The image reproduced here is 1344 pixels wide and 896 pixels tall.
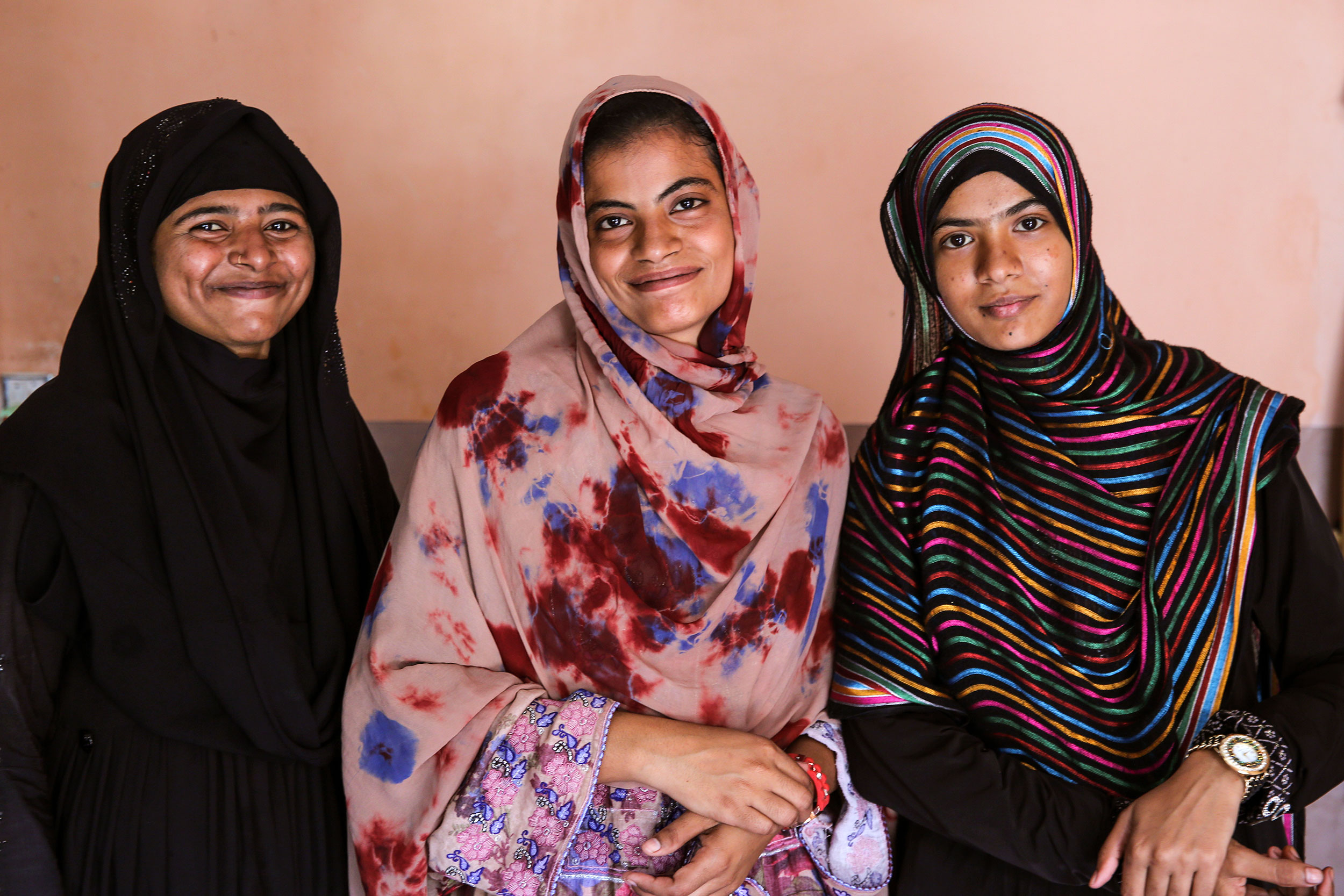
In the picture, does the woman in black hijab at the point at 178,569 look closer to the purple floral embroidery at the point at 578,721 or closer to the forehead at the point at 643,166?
the purple floral embroidery at the point at 578,721

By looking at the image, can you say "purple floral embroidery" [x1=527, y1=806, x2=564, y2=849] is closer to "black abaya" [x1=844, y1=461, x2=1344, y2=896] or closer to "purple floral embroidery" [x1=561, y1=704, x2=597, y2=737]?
"purple floral embroidery" [x1=561, y1=704, x2=597, y2=737]

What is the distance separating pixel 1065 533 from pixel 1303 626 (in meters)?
0.30

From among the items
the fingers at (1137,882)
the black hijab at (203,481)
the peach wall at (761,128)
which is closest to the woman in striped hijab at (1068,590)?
the fingers at (1137,882)

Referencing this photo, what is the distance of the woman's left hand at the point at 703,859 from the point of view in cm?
123

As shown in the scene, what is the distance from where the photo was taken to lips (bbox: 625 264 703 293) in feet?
4.55

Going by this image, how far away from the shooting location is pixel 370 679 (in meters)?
1.29

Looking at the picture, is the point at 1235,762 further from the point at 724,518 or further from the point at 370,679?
the point at 370,679

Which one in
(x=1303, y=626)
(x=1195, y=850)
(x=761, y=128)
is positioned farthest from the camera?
(x=761, y=128)

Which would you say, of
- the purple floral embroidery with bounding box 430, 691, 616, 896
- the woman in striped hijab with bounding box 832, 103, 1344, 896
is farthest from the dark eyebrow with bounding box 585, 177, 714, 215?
the purple floral embroidery with bounding box 430, 691, 616, 896

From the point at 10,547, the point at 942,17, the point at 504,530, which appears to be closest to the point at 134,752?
the point at 10,547

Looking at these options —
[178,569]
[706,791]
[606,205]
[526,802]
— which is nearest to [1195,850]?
[706,791]

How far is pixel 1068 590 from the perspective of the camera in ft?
4.18

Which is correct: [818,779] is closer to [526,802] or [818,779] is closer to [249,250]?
[526,802]

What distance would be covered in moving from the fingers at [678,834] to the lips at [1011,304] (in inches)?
30.5
